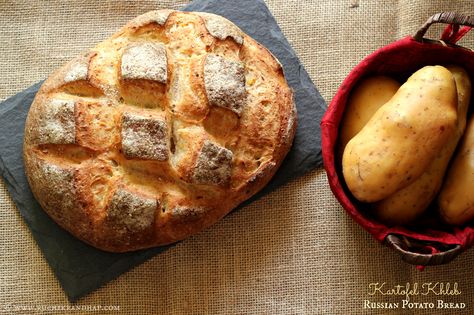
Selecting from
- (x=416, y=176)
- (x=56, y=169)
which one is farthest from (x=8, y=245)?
(x=416, y=176)

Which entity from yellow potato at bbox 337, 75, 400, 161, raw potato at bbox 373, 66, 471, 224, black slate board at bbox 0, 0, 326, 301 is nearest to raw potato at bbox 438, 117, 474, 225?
raw potato at bbox 373, 66, 471, 224

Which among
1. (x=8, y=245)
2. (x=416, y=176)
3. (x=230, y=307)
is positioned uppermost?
(x=416, y=176)

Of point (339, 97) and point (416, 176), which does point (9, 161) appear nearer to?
point (339, 97)

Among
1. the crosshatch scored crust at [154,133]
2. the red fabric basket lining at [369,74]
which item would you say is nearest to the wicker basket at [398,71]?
the red fabric basket lining at [369,74]

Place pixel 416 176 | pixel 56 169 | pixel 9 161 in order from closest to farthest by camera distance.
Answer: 1. pixel 416 176
2. pixel 56 169
3. pixel 9 161

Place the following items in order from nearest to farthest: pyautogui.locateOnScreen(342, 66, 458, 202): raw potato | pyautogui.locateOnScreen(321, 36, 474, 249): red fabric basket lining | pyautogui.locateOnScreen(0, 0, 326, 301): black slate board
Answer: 1. pyautogui.locateOnScreen(342, 66, 458, 202): raw potato
2. pyautogui.locateOnScreen(321, 36, 474, 249): red fabric basket lining
3. pyautogui.locateOnScreen(0, 0, 326, 301): black slate board

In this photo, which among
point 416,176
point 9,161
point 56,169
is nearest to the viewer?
point 416,176

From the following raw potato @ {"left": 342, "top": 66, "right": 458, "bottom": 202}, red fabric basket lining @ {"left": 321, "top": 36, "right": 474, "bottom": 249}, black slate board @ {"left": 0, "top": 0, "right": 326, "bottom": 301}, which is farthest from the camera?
black slate board @ {"left": 0, "top": 0, "right": 326, "bottom": 301}

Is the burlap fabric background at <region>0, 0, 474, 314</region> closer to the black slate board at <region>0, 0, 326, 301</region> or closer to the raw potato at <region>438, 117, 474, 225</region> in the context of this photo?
the black slate board at <region>0, 0, 326, 301</region>

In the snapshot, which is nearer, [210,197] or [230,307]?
[210,197]
